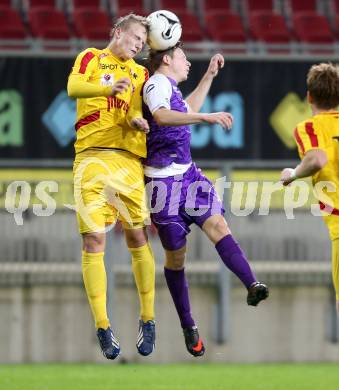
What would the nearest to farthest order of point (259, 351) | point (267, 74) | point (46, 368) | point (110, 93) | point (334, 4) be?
point (110, 93)
point (46, 368)
point (259, 351)
point (267, 74)
point (334, 4)

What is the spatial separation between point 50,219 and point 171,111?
429 centimetres

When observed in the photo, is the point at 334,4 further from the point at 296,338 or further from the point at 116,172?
the point at 116,172

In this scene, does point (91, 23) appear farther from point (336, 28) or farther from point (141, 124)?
point (141, 124)

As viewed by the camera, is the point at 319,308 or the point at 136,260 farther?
the point at 319,308

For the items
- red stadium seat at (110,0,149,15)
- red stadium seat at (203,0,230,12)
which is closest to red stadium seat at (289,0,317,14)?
red stadium seat at (203,0,230,12)

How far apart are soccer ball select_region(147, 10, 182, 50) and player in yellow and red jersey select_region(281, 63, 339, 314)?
1.13 m

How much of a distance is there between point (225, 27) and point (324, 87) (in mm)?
9207

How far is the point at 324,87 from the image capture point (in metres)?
7.95

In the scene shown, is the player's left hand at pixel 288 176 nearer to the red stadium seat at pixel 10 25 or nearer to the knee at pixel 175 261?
the knee at pixel 175 261

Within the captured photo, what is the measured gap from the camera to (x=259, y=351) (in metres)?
12.7

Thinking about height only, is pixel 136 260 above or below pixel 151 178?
below

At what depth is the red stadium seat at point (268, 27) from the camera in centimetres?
1667

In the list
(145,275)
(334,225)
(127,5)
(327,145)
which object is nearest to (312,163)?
(327,145)

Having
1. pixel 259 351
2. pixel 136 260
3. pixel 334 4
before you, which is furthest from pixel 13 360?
pixel 334 4
